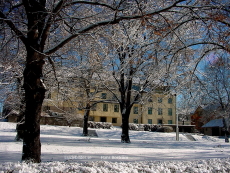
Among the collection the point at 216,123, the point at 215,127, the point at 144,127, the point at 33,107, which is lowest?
the point at 215,127

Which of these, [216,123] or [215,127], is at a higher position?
[216,123]

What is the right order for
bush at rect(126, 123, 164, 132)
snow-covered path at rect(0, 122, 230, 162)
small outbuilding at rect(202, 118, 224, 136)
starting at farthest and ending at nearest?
small outbuilding at rect(202, 118, 224, 136) → bush at rect(126, 123, 164, 132) → snow-covered path at rect(0, 122, 230, 162)

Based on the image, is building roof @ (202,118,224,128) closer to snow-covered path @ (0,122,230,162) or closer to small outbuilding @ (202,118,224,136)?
small outbuilding @ (202,118,224,136)

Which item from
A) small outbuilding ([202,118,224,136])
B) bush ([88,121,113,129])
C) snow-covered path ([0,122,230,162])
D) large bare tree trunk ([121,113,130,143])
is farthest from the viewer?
small outbuilding ([202,118,224,136])

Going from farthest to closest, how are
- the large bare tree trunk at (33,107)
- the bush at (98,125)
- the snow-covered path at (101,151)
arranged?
the bush at (98,125) < the snow-covered path at (101,151) < the large bare tree trunk at (33,107)

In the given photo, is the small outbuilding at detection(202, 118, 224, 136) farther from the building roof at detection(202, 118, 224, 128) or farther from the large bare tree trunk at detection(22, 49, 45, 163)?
the large bare tree trunk at detection(22, 49, 45, 163)

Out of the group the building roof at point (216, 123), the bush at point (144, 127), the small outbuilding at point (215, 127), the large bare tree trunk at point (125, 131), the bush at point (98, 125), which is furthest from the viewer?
the small outbuilding at point (215, 127)

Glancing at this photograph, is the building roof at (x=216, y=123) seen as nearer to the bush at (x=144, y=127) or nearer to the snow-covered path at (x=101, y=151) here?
the bush at (x=144, y=127)

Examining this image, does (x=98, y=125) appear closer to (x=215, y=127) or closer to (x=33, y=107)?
(x=215, y=127)

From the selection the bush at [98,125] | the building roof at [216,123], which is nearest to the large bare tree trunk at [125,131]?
the bush at [98,125]

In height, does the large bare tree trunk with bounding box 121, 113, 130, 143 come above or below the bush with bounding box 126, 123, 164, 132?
above

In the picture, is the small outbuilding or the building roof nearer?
the building roof

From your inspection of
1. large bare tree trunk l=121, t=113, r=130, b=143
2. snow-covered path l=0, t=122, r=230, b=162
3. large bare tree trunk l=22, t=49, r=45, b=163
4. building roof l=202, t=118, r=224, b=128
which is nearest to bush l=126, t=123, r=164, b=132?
snow-covered path l=0, t=122, r=230, b=162

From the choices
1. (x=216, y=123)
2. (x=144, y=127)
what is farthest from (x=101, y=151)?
(x=216, y=123)
